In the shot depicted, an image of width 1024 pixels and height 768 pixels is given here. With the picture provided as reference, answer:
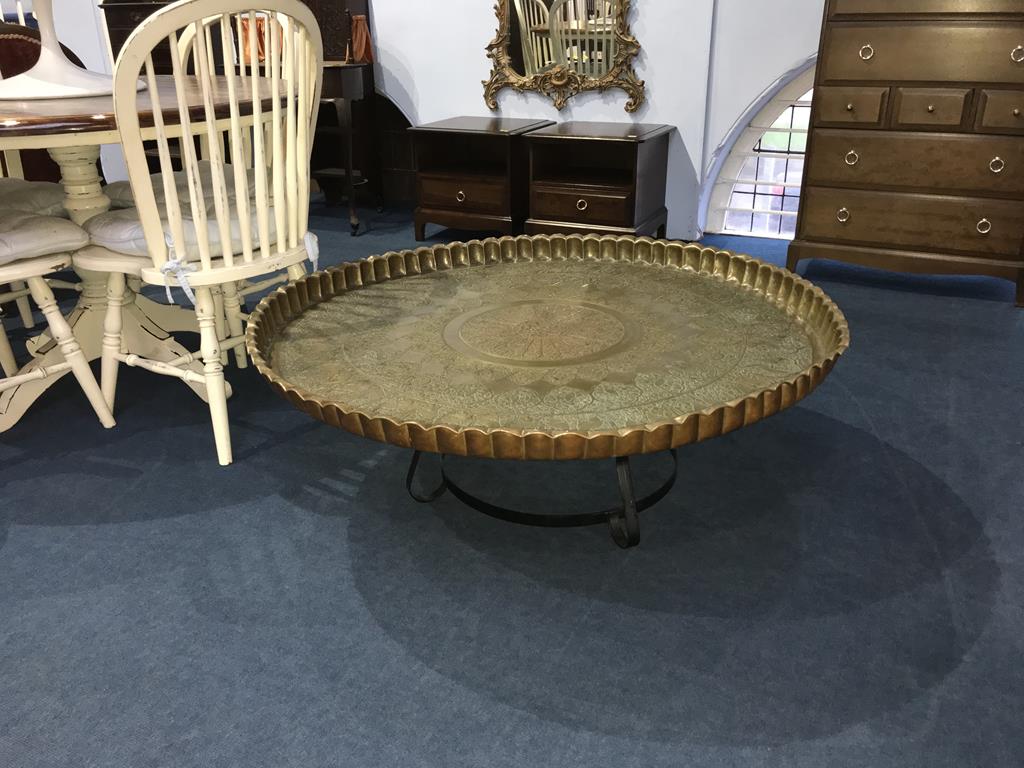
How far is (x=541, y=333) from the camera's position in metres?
1.68

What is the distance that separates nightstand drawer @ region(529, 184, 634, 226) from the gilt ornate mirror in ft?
1.90

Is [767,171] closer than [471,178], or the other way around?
[471,178]

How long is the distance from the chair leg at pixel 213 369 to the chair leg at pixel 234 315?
1.30 ft

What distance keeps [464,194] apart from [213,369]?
2.09 meters

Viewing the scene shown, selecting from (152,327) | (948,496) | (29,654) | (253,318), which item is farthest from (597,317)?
(152,327)

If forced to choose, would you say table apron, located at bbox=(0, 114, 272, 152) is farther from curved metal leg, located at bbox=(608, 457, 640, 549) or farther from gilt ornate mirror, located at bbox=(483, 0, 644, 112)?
gilt ornate mirror, located at bbox=(483, 0, 644, 112)

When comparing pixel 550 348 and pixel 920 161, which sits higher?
pixel 920 161

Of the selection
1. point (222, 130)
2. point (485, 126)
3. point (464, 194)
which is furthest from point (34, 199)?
point (485, 126)

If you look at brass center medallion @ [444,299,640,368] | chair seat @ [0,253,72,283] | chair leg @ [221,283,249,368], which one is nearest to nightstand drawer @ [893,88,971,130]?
brass center medallion @ [444,299,640,368]

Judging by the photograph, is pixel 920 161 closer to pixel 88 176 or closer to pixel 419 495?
pixel 419 495

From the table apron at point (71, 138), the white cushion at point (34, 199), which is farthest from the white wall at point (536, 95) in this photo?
the table apron at point (71, 138)

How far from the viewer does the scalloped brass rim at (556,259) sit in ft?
4.08

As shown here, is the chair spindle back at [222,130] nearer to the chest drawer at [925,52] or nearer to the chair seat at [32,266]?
the chair seat at [32,266]

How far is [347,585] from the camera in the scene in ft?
5.40
